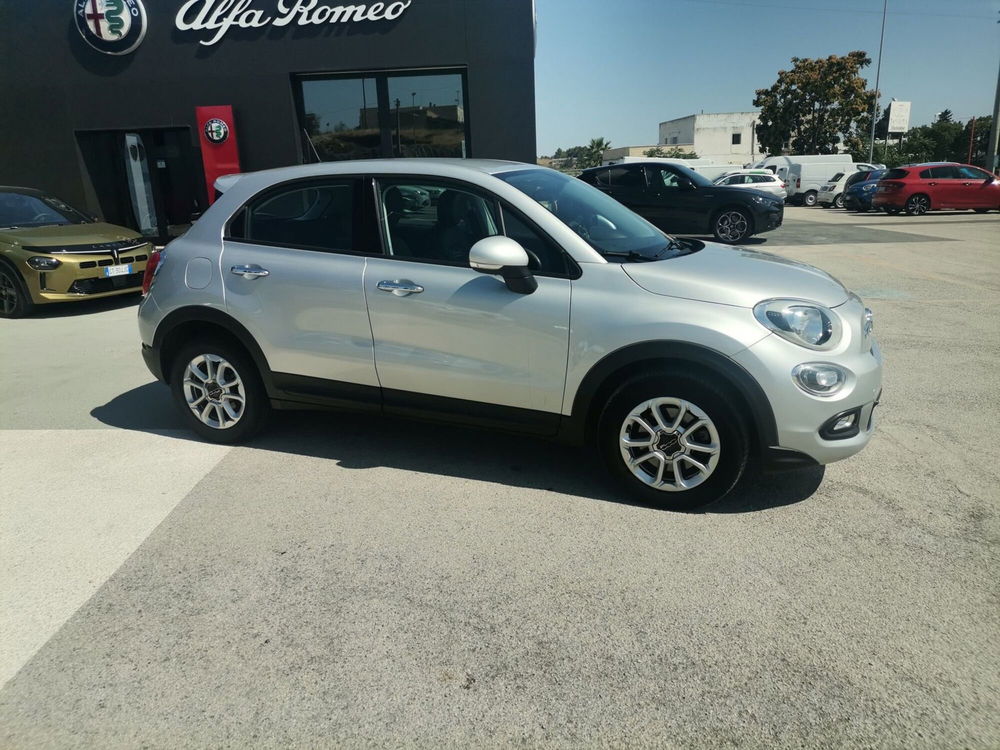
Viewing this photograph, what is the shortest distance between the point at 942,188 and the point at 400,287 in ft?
77.0

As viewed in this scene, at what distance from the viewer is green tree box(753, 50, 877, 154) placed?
53.4 metres

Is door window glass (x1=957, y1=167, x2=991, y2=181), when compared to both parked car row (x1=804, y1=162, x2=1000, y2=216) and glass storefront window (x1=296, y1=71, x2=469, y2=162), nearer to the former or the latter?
parked car row (x1=804, y1=162, x2=1000, y2=216)

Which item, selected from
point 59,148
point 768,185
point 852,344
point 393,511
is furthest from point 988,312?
point 768,185

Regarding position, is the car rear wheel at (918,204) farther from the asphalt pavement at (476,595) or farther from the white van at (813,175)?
the asphalt pavement at (476,595)

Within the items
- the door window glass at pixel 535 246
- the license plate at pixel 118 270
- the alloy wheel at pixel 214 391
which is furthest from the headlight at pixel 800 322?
the license plate at pixel 118 270

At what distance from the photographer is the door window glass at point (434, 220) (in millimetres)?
3865

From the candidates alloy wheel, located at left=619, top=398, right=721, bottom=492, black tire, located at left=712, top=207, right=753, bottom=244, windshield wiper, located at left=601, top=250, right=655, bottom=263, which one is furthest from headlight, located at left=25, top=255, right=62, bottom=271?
black tire, located at left=712, top=207, right=753, bottom=244

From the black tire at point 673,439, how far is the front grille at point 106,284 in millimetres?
7656

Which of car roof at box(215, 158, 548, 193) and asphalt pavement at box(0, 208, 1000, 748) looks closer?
asphalt pavement at box(0, 208, 1000, 748)

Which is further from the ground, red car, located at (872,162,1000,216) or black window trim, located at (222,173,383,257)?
black window trim, located at (222,173,383,257)

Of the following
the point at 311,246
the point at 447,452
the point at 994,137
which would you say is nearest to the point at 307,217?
the point at 311,246

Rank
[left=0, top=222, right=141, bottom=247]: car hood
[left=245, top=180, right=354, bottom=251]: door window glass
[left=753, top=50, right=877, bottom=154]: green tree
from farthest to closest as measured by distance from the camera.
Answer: [left=753, top=50, right=877, bottom=154]: green tree
[left=0, top=222, right=141, bottom=247]: car hood
[left=245, top=180, right=354, bottom=251]: door window glass

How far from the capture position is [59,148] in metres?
14.7

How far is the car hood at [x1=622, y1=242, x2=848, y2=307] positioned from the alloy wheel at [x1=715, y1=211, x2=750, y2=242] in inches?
419
